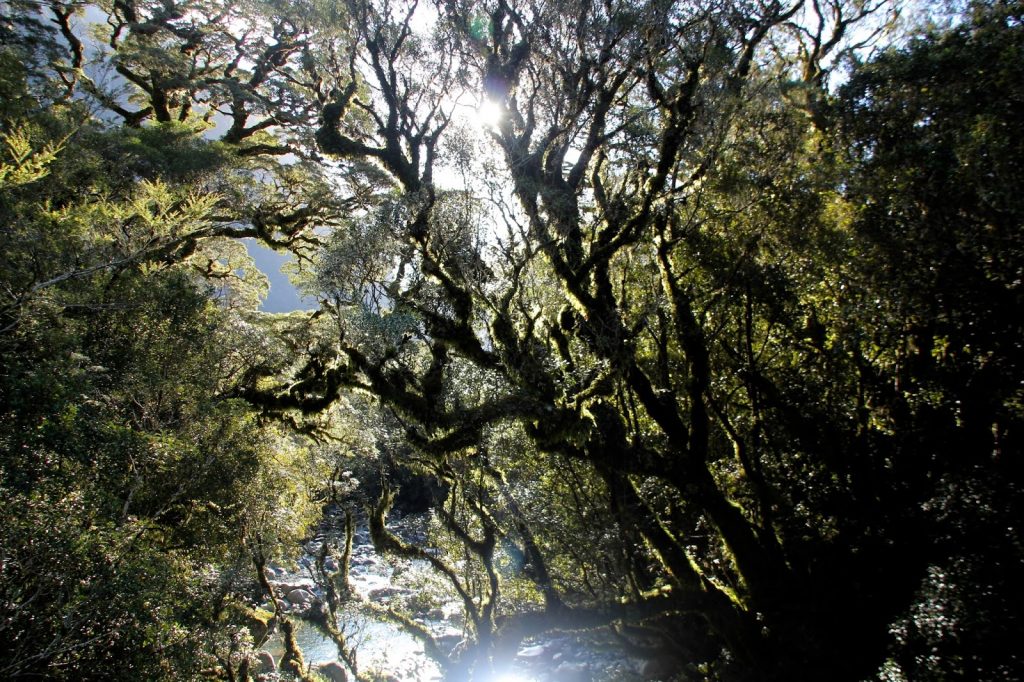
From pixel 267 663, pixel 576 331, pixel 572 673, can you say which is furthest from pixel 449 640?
pixel 576 331

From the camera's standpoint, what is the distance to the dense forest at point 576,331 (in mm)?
6469

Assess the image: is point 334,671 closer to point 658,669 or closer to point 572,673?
point 572,673

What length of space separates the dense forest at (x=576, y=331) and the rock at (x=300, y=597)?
39.7 feet

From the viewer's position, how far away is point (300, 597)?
23.4 meters

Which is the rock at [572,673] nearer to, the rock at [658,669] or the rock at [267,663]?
the rock at [658,669]

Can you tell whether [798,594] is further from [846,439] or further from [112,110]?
[112,110]

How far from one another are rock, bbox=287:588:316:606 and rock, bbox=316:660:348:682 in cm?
698

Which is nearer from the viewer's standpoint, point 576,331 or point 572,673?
point 576,331

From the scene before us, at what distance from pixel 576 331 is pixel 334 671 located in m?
14.4

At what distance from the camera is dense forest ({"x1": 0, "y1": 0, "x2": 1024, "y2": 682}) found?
6.47 metres

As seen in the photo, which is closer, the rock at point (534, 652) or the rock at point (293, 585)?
the rock at point (534, 652)

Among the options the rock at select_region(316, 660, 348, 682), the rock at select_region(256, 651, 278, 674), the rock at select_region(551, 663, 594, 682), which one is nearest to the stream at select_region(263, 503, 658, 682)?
the rock at select_region(551, 663, 594, 682)

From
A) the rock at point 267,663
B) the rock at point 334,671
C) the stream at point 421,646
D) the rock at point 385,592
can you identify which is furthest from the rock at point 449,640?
the rock at point 385,592

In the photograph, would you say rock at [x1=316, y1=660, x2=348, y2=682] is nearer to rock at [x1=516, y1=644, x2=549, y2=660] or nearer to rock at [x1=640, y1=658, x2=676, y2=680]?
rock at [x1=516, y1=644, x2=549, y2=660]
